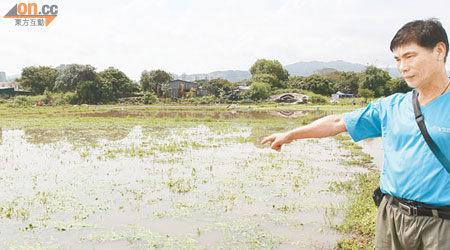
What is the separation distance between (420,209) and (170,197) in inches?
209

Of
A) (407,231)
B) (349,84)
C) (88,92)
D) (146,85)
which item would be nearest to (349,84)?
(349,84)

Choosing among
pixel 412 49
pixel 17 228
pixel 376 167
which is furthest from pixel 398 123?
pixel 376 167

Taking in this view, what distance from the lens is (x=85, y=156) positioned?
10.7m

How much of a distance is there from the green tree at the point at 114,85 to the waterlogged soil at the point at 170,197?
121 ft

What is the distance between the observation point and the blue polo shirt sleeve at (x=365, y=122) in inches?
80.5

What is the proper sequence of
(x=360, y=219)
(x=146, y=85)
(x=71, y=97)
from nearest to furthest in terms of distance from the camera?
(x=360, y=219) → (x=71, y=97) → (x=146, y=85)

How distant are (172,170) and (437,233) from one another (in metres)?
7.54

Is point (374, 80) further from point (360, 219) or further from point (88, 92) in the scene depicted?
point (360, 219)

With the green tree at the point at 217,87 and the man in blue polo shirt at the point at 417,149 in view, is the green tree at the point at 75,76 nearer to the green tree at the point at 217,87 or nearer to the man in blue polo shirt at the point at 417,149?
the green tree at the point at 217,87

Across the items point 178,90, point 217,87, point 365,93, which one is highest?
point 217,87

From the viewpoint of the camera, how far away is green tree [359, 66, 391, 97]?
180 feet

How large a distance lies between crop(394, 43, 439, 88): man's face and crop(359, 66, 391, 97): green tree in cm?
5801

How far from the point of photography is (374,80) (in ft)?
181

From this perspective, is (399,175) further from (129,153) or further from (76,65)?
(76,65)
